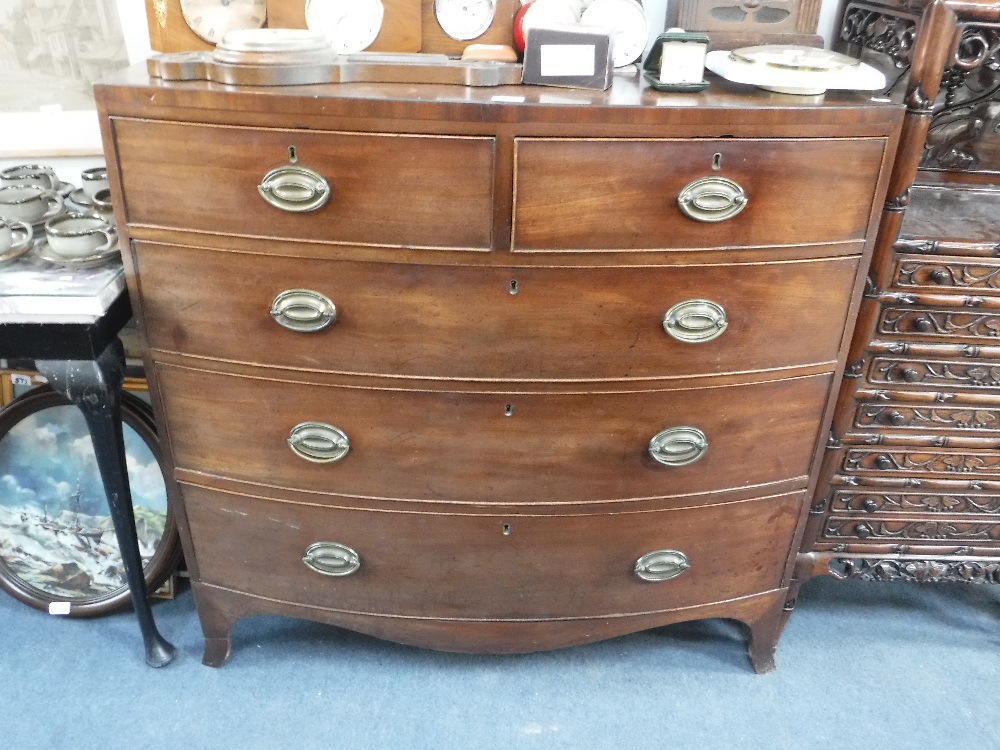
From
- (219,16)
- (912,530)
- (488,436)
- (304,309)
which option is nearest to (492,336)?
(488,436)

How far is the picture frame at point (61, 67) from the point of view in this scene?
1.65 meters

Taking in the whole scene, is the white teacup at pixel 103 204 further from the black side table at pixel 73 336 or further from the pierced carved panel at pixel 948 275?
the pierced carved panel at pixel 948 275

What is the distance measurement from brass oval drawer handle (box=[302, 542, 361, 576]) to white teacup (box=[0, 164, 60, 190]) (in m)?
0.93

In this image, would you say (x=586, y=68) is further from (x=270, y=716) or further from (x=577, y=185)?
(x=270, y=716)

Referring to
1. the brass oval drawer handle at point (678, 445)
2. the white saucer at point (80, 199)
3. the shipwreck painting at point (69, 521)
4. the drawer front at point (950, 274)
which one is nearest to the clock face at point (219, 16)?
the white saucer at point (80, 199)

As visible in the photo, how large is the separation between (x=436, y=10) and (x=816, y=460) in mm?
1095

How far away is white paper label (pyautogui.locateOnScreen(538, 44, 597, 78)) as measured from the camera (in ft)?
3.92

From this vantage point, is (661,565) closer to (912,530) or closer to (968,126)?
(912,530)

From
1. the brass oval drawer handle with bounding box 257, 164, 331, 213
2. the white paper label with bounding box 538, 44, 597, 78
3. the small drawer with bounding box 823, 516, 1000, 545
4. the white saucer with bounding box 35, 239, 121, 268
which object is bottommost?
the small drawer with bounding box 823, 516, 1000, 545

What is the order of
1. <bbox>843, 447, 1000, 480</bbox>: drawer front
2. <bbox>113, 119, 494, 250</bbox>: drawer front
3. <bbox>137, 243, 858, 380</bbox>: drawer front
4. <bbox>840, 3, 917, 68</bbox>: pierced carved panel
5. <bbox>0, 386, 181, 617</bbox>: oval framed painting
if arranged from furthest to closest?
1. <bbox>0, 386, 181, 617</bbox>: oval framed painting
2. <bbox>843, 447, 1000, 480</bbox>: drawer front
3. <bbox>840, 3, 917, 68</bbox>: pierced carved panel
4. <bbox>137, 243, 858, 380</bbox>: drawer front
5. <bbox>113, 119, 494, 250</bbox>: drawer front

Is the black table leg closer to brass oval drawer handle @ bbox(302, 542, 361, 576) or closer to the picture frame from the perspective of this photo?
brass oval drawer handle @ bbox(302, 542, 361, 576)

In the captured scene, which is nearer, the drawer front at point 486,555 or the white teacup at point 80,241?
the white teacup at point 80,241

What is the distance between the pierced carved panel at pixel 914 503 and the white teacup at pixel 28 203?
1.67 meters

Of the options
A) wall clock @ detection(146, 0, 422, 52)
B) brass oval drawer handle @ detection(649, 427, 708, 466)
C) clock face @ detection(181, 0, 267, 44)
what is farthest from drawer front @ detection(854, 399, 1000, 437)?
clock face @ detection(181, 0, 267, 44)
